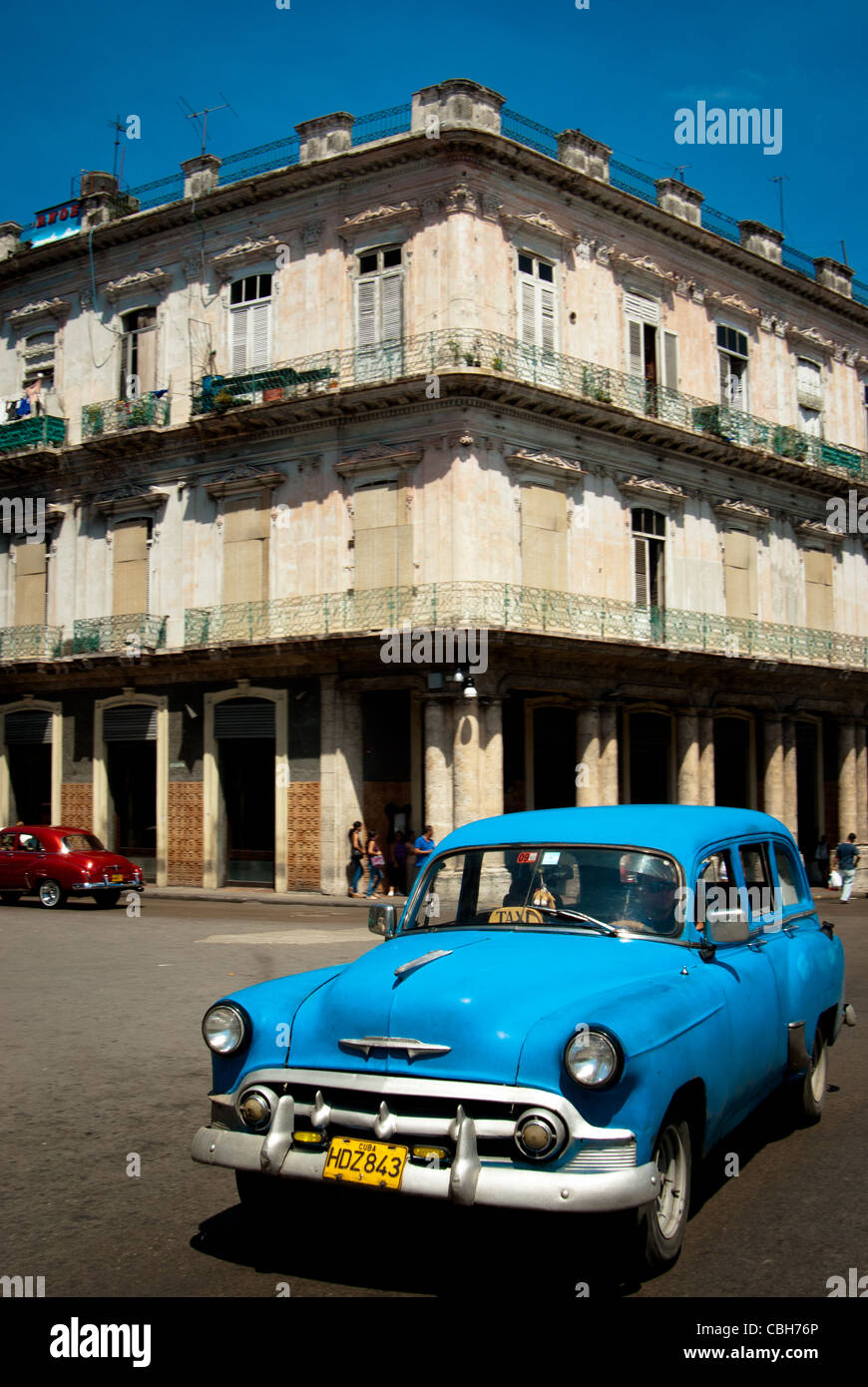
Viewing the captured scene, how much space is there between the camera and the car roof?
19.2 feet

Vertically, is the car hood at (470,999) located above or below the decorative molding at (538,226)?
below

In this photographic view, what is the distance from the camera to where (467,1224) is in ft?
14.9

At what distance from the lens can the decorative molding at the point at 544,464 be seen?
24.1 metres

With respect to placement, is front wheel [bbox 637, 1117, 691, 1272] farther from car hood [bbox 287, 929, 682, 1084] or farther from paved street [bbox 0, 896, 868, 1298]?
car hood [bbox 287, 929, 682, 1084]

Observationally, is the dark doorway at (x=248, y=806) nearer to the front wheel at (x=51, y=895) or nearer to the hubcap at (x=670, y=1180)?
the front wheel at (x=51, y=895)

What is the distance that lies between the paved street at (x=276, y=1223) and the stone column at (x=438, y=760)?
13356 millimetres

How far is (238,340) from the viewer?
26719mm

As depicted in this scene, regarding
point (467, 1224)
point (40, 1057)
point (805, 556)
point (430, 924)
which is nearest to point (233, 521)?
point (805, 556)

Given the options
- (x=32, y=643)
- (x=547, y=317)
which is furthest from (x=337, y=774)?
(x=547, y=317)

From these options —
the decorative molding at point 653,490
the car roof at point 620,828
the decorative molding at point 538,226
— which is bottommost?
the car roof at point 620,828

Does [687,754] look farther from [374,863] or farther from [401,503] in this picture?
[401,503]

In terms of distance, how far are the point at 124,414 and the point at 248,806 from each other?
9.35 metres

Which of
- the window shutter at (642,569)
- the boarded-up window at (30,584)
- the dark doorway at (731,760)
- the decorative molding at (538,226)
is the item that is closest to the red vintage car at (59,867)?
the boarded-up window at (30,584)
